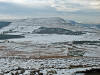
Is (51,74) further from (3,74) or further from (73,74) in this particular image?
(3,74)

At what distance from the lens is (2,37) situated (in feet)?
261

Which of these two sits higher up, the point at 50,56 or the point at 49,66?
the point at 49,66

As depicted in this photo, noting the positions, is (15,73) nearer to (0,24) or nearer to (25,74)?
(25,74)

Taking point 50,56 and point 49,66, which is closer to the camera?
point 49,66

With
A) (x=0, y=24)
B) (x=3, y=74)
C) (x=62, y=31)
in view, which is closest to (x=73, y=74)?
(x=3, y=74)

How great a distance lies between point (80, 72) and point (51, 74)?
12.3 ft

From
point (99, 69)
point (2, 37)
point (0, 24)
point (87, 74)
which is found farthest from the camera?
point (0, 24)

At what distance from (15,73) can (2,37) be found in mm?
63996

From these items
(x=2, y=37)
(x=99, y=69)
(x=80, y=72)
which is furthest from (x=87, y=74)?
(x=2, y=37)

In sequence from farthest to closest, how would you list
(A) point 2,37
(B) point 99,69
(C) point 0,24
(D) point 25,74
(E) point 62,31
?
(C) point 0,24 → (E) point 62,31 → (A) point 2,37 → (B) point 99,69 → (D) point 25,74

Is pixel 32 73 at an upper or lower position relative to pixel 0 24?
lower

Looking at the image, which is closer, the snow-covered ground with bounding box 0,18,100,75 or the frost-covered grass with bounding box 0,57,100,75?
the frost-covered grass with bounding box 0,57,100,75

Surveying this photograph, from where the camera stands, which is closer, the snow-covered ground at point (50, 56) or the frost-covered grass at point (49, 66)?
the frost-covered grass at point (49, 66)

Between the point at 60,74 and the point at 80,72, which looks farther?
the point at 80,72
